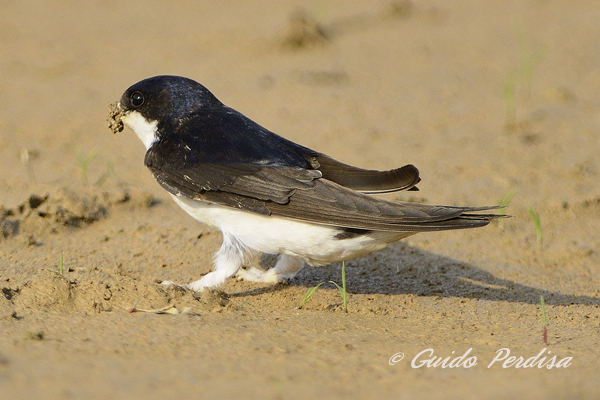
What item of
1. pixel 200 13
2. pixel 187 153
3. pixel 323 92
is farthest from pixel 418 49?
pixel 187 153

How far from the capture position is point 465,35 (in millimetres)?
9289

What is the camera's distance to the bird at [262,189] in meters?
3.58

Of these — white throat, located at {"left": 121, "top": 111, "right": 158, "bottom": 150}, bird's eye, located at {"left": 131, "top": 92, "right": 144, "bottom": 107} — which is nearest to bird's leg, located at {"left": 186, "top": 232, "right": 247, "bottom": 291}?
white throat, located at {"left": 121, "top": 111, "right": 158, "bottom": 150}

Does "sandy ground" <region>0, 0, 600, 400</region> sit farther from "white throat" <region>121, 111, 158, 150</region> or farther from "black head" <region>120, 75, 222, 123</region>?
"black head" <region>120, 75, 222, 123</region>

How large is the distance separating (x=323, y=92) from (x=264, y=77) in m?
0.75

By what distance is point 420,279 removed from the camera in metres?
4.55

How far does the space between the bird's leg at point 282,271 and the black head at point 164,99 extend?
42.3 inches

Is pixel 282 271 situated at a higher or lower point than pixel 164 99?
lower

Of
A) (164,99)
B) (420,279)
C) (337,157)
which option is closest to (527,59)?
(337,157)

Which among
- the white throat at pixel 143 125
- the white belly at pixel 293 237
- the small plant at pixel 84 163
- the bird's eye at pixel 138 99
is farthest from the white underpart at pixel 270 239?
the small plant at pixel 84 163

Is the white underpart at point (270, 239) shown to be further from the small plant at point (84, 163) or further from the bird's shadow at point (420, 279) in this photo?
the small plant at point (84, 163)

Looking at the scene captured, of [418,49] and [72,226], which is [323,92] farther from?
[72,226]

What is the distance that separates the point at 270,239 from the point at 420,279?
1.27 m

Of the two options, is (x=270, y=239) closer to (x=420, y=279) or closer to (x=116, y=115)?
(x=420, y=279)
